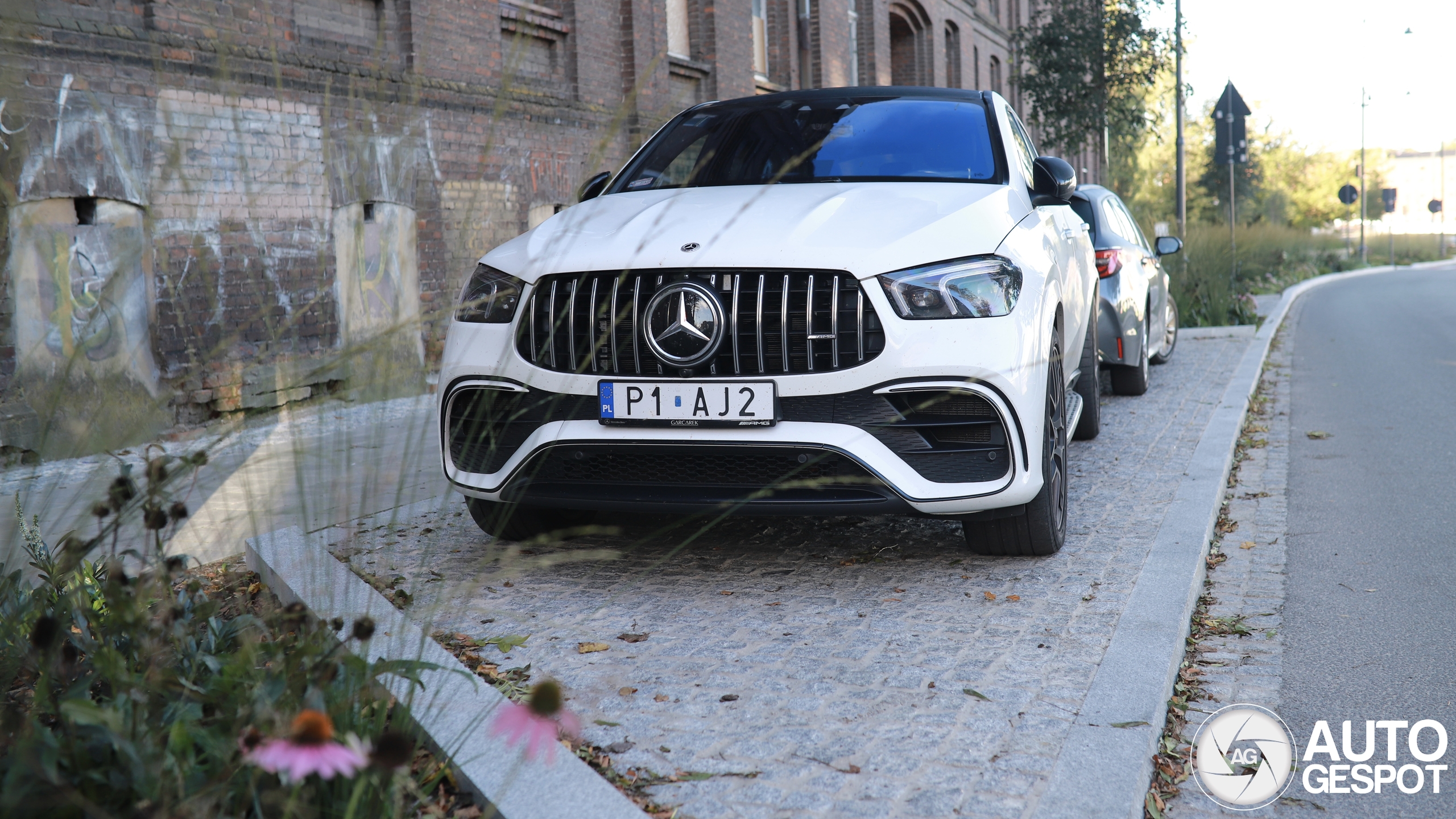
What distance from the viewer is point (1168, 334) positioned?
1169 cm

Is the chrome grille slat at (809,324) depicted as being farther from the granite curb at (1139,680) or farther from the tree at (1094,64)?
the tree at (1094,64)

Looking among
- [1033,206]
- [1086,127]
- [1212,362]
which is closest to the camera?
[1033,206]

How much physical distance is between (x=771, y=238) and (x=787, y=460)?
2.35 feet

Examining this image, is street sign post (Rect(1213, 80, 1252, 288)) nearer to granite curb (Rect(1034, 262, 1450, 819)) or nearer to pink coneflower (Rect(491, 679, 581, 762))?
granite curb (Rect(1034, 262, 1450, 819))

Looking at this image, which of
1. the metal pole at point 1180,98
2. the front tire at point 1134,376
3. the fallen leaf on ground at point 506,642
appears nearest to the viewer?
the fallen leaf on ground at point 506,642

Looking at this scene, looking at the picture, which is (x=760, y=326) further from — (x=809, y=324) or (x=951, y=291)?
(x=951, y=291)

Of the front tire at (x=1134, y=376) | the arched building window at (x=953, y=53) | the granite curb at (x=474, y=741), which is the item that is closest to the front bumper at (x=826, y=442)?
the granite curb at (x=474, y=741)

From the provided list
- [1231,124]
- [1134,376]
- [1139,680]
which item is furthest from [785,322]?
[1231,124]

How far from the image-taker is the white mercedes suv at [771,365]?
12.2 feet

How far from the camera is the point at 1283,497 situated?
5.98m

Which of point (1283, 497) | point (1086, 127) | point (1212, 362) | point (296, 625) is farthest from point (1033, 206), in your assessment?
point (1086, 127)

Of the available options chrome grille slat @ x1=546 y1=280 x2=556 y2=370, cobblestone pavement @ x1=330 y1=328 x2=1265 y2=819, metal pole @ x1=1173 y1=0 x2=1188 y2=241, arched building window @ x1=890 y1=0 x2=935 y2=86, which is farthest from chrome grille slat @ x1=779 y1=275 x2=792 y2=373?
arched building window @ x1=890 y1=0 x2=935 y2=86

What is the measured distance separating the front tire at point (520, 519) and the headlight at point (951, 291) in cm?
153

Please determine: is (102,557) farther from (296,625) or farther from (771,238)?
(771,238)
